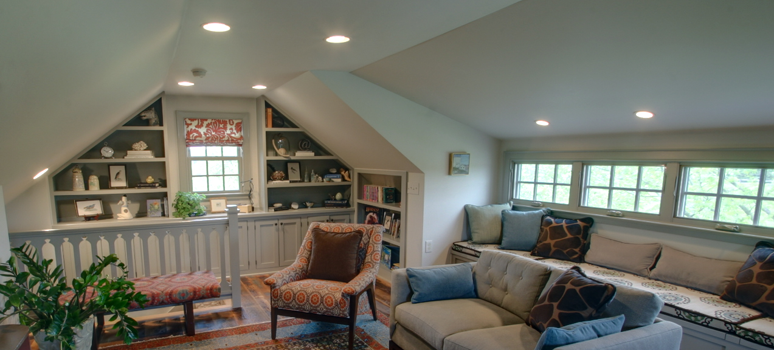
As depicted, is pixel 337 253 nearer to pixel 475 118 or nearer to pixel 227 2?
pixel 475 118

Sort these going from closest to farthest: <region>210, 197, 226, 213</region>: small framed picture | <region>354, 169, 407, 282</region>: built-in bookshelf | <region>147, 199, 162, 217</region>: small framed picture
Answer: <region>354, 169, 407, 282</region>: built-in bookshelf
<region>147, 199, 162, 217</region>: small framed picture
<region>210, 197, 226, 213</region>: small framed picture

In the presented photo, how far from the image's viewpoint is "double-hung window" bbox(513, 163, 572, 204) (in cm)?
384

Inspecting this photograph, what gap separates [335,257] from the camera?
3.15 m

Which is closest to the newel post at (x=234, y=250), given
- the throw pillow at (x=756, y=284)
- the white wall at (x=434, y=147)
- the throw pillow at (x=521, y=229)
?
the white wall at (x=434, y=147)

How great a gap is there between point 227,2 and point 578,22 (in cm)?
163

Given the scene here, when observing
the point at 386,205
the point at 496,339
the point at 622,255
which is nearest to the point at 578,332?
the point at 496,339

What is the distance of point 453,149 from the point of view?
12.7ft

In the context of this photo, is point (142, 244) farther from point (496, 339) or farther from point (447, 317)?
point (496, 339)

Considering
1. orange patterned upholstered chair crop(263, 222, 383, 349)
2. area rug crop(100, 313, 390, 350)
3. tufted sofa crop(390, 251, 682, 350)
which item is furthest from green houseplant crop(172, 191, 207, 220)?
tufted sofa crop(390, 251, 682, 350)

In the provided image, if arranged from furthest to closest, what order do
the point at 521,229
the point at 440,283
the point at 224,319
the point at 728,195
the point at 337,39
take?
the point at 521,229 < the point at 224,319 < the point at 728,195 < the point at 440,283 < the point at 337,39

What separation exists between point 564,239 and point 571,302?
1.57 m

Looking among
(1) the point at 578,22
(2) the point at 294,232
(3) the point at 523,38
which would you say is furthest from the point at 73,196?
(1) the point at 578,22

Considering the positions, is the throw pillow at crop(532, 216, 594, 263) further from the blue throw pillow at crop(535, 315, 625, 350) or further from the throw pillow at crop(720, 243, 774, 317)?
the blue throw pillow at crop(535, 315, 625, 350)

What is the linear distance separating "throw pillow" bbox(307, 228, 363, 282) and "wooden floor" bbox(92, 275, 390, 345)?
64cm
